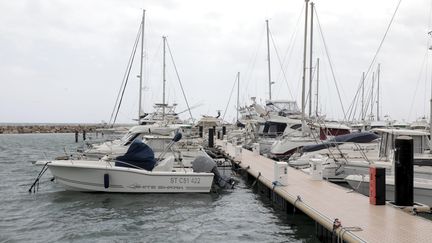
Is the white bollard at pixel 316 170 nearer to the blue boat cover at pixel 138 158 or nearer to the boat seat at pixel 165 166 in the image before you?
the boat seat at pixel 165 166

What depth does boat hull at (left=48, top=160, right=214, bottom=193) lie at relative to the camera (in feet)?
54.2

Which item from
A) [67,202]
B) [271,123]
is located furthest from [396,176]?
[271,123]

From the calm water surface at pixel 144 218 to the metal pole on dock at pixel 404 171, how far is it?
239 cm

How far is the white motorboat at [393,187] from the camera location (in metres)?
12.9

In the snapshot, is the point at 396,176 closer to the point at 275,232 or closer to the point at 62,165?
the point at 275,232

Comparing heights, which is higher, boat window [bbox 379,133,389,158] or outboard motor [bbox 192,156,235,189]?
boat window [bbox 379,133,389,158]

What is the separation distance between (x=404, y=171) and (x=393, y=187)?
2.58 m

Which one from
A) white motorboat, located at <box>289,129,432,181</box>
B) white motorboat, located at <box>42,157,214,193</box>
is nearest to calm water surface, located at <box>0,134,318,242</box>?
white motorboat, located at <box>42,157,214,193</box>

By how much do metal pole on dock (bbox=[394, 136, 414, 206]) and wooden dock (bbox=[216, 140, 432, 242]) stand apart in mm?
430

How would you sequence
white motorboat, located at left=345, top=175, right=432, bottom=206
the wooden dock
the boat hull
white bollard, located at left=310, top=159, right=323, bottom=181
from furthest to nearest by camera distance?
the boat hull, white bollard, located at left=310, top=159, right=323, bottom=181, white motorboat, located at left=345, top=175, right=432, bottom=206, the wooden dock

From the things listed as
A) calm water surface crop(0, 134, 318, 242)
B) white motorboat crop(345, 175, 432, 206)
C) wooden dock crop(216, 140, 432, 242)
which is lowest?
calm water surface crop(0, 134, 318, 242)

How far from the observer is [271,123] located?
35.7m

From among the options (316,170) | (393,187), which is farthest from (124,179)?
(393,187)

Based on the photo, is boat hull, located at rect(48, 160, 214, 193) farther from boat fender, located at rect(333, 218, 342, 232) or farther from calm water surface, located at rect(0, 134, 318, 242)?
boat fender, located at rect(333, 218, 342, 232)
